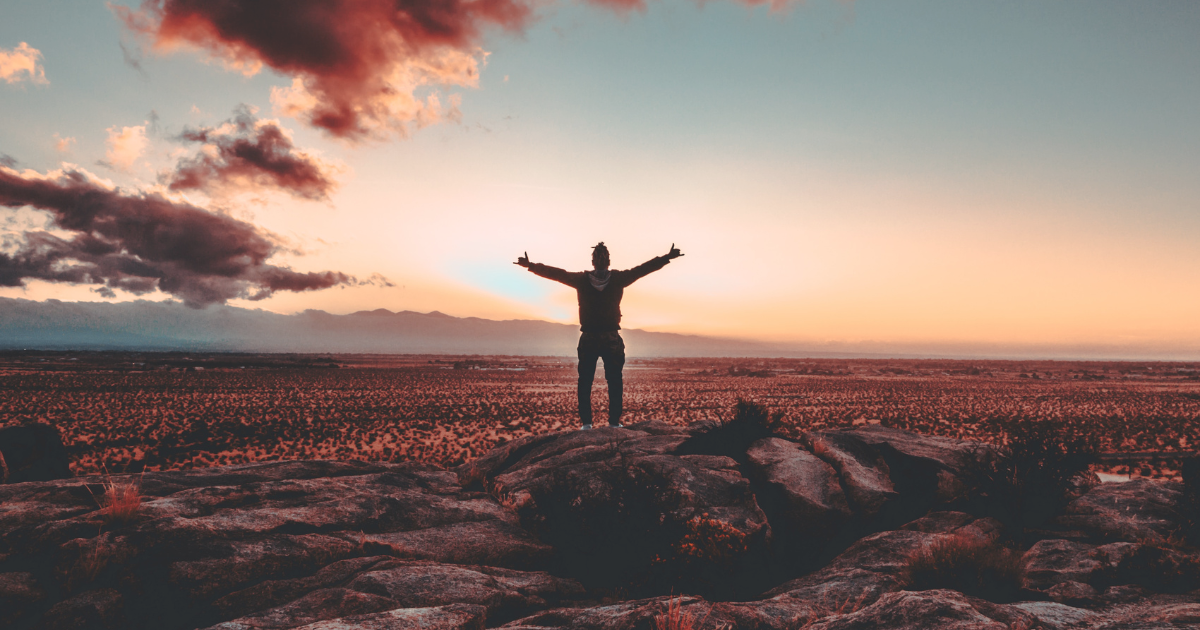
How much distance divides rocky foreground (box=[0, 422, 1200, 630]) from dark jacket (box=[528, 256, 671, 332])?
2386mm

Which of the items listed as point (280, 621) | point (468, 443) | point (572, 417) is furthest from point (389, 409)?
point (280, 621)

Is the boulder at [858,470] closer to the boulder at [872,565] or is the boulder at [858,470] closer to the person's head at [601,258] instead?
the boulder at [872,565]

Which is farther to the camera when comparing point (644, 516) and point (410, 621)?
point (644, 516)

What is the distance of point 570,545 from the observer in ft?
24.8

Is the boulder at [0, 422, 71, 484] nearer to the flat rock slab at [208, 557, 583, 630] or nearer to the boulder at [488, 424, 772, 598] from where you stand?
the flat rock slab at [208, 557, 583, 630]

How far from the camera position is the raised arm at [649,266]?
34.2 ft

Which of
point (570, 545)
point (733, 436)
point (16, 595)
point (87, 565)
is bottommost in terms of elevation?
point (570, 545)

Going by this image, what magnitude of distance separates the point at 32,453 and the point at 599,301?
11377 millimetres

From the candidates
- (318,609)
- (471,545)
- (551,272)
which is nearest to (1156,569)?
(471,545)

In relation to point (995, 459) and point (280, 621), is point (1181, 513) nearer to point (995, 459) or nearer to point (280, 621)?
point (995, 459)

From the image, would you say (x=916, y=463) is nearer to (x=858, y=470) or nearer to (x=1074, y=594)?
(x=858, y=470)

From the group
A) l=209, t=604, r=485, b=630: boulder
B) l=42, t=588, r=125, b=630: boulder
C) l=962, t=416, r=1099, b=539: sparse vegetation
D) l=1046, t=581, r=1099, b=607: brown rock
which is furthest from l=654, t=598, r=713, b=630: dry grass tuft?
l=962, t=416, r=1099, b=539: sparse vegetation

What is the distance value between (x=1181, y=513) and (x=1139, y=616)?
479cm

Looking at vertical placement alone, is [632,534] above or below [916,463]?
below
